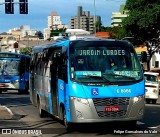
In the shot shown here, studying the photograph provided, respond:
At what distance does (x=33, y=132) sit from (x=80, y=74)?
207cm

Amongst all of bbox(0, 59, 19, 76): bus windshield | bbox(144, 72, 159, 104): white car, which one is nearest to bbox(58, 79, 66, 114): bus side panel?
bbox(144, 72, 159, 104): white car

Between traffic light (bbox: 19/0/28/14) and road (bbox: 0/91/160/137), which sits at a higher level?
traffic light (bbox: 19/0/28/14)

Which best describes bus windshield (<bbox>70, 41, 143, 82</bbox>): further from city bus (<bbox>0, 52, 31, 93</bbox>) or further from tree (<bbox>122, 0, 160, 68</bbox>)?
tree (<bbox>122, 0, 160, 68</bbox>)

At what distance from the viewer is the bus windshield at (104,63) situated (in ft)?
40.7

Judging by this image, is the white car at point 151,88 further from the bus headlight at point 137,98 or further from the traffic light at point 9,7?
the bus headlight at point 137,98

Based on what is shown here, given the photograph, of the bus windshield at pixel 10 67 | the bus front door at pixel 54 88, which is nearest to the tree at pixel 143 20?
the bus windshield at pixel 10 67

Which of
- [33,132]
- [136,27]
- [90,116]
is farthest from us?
[136,27]

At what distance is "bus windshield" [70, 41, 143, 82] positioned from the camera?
12.4 metres

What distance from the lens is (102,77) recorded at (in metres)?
12.4

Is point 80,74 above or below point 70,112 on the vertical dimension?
above

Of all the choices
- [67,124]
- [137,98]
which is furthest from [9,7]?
[137,98]

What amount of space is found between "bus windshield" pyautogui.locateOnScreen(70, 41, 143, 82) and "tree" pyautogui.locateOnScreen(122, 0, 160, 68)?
112 ft

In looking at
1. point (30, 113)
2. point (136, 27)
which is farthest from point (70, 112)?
point (136, 27)

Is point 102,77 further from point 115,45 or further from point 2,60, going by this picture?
point 2,60
